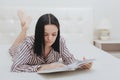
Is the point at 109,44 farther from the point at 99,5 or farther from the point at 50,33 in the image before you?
the point at 50,33

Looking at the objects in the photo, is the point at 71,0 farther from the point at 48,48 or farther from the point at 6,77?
the point at 6,77

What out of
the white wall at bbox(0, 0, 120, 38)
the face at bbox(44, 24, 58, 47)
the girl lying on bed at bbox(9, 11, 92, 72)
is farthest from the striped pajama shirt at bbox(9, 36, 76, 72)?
the white wall at bbox(0, 0, 120, 38)

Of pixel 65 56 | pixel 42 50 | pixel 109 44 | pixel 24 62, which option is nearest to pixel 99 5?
pixel 109 44

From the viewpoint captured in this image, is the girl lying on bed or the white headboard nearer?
the girl lying on bed

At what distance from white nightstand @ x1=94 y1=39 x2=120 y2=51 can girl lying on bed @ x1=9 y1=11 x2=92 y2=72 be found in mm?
1621

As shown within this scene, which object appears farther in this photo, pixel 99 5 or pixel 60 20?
pixel 99 5

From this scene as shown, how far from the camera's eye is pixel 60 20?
3.71 metres

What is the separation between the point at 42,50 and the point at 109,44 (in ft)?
6.50

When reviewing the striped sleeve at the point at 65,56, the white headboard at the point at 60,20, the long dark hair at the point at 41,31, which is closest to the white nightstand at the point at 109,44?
the white headboard at the point at 60,20

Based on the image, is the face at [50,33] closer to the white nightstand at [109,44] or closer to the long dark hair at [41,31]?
the long dark hair at [41,31]

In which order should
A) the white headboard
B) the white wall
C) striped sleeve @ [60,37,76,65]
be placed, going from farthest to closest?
the white wall → the white headboard → striped sleeve @ [60,37,76,65]

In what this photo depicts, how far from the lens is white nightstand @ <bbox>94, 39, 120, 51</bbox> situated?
360cm

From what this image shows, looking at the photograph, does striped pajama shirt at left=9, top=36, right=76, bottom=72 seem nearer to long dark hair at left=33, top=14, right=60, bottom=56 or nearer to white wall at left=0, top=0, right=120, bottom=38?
long dark hair at left=33, top=14, right=60, bottom=56

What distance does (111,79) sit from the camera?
64.6 inches
